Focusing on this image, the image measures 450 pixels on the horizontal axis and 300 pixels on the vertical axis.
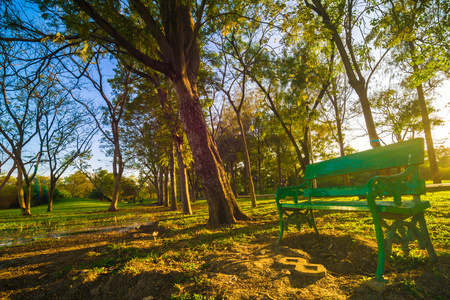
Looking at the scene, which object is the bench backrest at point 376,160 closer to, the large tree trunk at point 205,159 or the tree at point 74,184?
the large tree trunk at point 205,159

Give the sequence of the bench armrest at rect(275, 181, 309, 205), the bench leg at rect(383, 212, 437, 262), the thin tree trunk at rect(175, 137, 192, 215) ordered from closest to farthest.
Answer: the bench leg at rect(383, 212, 437, 262), the bench armrest at rect(275, 181, 309, 205), the thin tree trunk at rect(175, 137, 192, 215)

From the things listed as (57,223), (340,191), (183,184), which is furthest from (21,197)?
(340,191)

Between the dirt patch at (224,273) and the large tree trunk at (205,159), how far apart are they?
204cm

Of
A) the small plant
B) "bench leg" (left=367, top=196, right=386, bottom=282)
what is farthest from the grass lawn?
"bench leg" (left=367, top=196, right=386, bottom=282)

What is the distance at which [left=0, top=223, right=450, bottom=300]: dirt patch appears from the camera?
218 cm

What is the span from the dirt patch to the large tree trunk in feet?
6.68

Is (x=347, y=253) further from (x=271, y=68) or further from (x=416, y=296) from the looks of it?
(x=271, y=68)

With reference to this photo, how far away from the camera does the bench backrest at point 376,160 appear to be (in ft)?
8.67

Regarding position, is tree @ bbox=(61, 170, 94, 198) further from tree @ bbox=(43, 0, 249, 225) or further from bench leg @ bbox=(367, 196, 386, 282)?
bench leg @ bbox=(367, 196, 386, 282)

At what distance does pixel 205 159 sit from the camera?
20.0 ft

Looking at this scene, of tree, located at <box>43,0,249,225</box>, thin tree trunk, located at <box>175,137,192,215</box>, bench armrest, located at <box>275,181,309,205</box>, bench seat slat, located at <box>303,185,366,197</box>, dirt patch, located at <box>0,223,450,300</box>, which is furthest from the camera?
thin tree trunk, located at <box>175,137,192,215</box>

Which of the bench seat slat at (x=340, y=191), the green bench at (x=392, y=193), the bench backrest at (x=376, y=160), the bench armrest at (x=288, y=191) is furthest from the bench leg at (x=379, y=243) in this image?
the bench armrest at (x=288, y=191)

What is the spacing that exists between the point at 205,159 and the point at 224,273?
143 inches

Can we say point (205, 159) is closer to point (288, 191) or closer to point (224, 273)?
point (288, 191)
